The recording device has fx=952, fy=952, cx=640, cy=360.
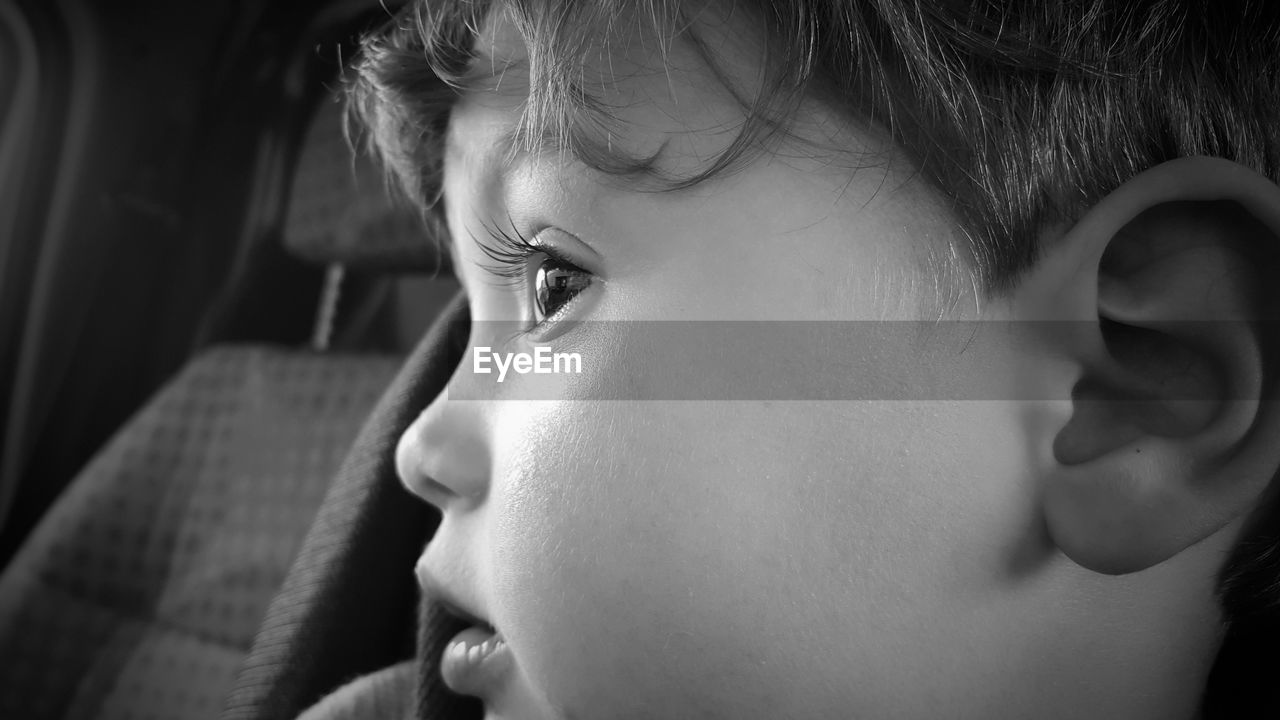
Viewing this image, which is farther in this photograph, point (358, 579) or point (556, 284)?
point (358, 579)

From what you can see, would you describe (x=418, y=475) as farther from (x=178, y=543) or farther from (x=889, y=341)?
(x=178, y=543)

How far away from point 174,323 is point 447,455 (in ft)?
4.08

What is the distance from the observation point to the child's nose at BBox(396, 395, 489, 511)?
1.86ft

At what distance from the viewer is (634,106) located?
0.50 metres

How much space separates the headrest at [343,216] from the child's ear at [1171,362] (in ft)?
2.95

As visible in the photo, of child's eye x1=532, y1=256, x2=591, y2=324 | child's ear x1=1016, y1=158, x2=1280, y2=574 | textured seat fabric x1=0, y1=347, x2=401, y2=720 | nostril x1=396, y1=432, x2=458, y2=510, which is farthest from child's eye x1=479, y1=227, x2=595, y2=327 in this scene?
textured seat fabric x1=0, y1=347, x2=401, y2=720

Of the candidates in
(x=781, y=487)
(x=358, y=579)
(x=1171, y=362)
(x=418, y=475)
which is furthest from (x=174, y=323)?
(x=1171, y=362)

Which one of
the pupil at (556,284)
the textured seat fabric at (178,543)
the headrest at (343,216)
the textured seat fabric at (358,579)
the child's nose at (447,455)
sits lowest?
the textured seat fabric at (178,543)

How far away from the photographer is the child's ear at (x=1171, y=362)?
0.46m

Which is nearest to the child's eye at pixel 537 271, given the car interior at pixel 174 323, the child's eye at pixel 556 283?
the child's eye at pixel 556 283

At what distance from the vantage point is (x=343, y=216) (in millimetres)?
1343

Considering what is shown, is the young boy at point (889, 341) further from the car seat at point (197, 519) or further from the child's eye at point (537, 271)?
the car seat at point (197, 519)

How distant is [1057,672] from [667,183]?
0.34m

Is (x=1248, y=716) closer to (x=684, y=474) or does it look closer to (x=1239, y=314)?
(x=1239, y=314)
